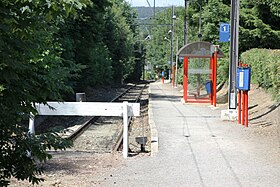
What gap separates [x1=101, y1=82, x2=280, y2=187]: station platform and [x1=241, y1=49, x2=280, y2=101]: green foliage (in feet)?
7.29

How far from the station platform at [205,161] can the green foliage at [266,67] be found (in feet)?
7.29

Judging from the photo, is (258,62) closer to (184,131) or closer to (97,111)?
(184,131)


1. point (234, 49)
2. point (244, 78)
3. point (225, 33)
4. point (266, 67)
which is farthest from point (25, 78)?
point (225, 33)

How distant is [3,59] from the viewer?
4.23m

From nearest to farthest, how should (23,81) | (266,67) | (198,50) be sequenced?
1. (23,81)
2. (266,67)
3. (198,50)

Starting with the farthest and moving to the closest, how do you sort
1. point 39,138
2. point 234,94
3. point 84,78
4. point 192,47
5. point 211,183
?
point 84,78
point 192,47
point 234,94
point 211,183
point 39,138

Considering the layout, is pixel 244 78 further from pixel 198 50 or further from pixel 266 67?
pixel 198 50

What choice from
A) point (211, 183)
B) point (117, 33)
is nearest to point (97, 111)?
point (211, 183)

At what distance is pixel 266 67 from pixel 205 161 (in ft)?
34.7

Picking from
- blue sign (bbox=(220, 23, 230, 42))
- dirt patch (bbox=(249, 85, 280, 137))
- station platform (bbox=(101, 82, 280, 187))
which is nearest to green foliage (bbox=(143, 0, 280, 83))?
dirt patch (bbox=(249, 85, 280, 137))

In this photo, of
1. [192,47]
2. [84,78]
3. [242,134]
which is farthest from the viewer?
[84,78]

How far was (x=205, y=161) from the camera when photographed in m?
10.9

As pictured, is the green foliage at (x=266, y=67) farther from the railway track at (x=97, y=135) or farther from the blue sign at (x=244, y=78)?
the railway track at (x=97, y=135)

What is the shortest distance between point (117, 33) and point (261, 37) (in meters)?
40.9
